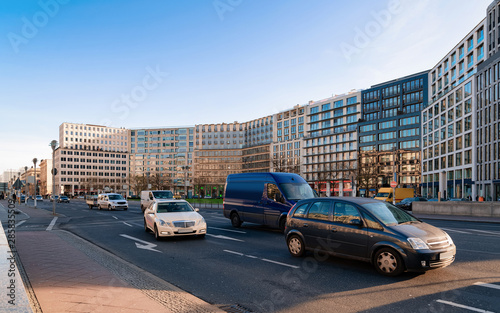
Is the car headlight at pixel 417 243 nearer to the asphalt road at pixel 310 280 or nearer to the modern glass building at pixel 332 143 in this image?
the asphalt road at pixel 310 280

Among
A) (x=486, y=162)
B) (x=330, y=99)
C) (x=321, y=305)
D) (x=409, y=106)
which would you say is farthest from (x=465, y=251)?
(x=330, y=99)

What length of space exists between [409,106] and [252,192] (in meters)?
89.7

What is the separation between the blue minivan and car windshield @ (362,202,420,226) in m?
5.83

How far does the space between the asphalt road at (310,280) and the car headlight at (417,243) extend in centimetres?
66

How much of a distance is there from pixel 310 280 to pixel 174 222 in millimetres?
6821

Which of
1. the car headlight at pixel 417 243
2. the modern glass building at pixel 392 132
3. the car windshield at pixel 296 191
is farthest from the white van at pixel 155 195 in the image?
the modern glass building at pixel 392 132

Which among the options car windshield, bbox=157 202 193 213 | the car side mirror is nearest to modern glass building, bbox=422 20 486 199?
car windshield, bbox=157 202 193 213

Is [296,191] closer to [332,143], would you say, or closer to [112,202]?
[112,202]

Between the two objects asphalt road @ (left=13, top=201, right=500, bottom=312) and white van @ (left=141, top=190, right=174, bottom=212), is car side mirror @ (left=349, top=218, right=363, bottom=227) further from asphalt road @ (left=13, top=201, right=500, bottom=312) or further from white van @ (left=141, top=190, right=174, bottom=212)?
white van @ (left=141, top=190, right=174, bottom=212)

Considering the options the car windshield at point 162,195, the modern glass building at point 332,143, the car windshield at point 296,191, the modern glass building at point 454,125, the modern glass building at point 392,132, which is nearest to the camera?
the car windshield at point 296,191

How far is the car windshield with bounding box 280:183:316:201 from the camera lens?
14.9 meters

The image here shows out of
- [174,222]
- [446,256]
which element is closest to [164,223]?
[174,222]

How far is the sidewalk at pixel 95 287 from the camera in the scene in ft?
18.1

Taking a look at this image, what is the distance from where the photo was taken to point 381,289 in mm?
6750
